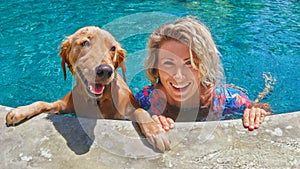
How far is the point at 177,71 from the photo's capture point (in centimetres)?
344

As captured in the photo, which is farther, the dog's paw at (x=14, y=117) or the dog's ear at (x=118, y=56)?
the dog's ear at (x=118, y=56)

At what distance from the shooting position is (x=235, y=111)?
13.0ft

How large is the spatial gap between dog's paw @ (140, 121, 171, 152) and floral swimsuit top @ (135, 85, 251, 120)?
1.01m

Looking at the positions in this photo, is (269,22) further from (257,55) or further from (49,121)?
(49,121)

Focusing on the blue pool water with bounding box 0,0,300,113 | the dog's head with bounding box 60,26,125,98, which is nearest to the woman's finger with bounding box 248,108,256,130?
the dog's head with bounding box 60,26,125,98

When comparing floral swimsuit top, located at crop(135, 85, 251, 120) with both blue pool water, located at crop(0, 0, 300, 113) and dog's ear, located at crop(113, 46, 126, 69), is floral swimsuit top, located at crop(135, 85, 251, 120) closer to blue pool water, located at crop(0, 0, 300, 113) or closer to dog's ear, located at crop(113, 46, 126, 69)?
dog's ear, located at crop(113, 46, 126, 69)

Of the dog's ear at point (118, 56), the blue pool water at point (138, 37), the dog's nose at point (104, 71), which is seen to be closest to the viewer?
the dog's nose at point (104, 71)

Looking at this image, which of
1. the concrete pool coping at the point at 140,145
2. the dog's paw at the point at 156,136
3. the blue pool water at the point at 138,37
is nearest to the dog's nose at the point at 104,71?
the concrete pool coping at the point at 140,145

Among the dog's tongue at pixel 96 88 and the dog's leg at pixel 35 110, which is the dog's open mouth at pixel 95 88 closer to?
the dog's tongue at pixel 96 88

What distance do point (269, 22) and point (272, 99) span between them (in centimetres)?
322

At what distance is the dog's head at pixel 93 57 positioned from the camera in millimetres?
3307

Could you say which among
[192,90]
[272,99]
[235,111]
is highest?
[192,90]

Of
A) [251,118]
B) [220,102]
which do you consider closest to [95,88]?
[220,102]

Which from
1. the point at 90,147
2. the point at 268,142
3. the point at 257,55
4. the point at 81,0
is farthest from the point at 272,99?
the point at 81,0
